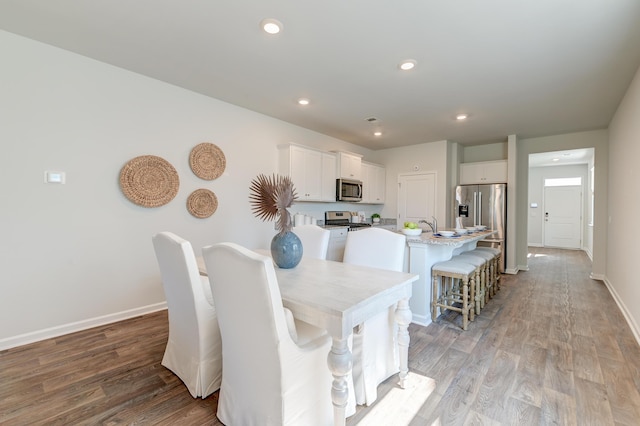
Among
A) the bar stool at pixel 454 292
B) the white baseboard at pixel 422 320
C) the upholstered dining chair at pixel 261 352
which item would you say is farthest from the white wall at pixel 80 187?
the bar stool at pixel 454 292

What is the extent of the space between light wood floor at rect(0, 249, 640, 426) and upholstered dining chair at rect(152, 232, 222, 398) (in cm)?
11

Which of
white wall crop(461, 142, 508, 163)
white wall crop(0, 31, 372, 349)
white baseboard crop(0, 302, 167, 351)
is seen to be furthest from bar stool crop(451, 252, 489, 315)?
white baseboard crop(0, 302, 167, 351)

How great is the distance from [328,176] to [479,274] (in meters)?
2.69

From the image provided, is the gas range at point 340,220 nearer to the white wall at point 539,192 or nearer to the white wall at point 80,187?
the white wall at point 80,187

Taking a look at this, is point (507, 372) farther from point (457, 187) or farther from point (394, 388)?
point (457, 187)

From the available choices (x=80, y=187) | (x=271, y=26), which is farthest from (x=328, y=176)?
(x=80, y=187)

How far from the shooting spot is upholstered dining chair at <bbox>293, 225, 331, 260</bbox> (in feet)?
8.57

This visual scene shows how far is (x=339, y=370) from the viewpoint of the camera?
129 cm

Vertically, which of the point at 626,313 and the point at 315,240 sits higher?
the point at 315,240

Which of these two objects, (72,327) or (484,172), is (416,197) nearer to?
(484,172)

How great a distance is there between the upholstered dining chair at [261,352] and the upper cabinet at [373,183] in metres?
4.47

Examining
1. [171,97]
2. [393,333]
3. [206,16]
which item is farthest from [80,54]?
[393,333]

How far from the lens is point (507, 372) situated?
6.72 feet

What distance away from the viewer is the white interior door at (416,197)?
18.8 feet
